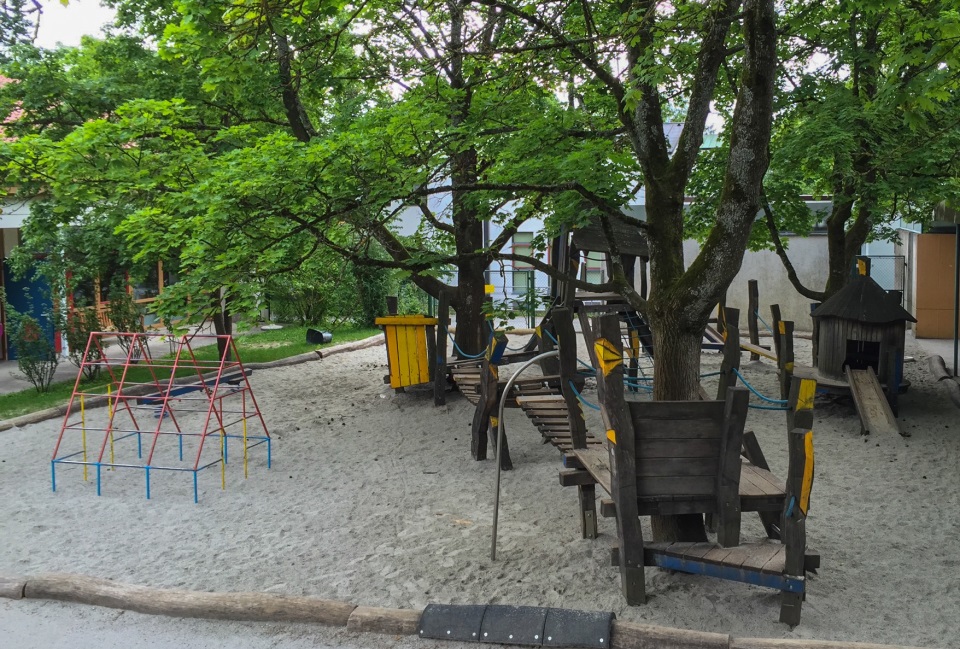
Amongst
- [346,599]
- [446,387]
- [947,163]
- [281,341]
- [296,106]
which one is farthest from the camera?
[281,341]

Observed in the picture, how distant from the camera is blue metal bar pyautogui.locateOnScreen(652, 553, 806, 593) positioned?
4.63 metres

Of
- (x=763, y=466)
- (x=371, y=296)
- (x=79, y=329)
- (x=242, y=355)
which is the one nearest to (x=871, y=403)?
(x=763, y=466)

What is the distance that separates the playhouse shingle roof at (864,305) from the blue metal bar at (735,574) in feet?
22.0

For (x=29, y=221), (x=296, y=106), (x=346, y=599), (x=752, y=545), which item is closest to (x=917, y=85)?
(x=752, y=545)

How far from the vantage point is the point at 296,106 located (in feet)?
35.9

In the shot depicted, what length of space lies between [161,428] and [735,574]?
28.4ft

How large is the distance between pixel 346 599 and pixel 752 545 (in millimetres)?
2558

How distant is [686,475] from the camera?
4902mm

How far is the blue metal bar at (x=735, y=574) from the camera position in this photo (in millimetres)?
4629

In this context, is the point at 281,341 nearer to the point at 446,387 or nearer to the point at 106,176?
the point at 446,387

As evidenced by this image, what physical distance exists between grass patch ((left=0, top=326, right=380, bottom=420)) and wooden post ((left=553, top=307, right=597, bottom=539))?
303 inches

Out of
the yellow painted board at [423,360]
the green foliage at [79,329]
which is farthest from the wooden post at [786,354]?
the green foliage at [79,329]

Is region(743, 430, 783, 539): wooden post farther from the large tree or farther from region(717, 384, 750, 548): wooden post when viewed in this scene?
the large tree

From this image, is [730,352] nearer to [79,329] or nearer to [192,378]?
[192,378]
